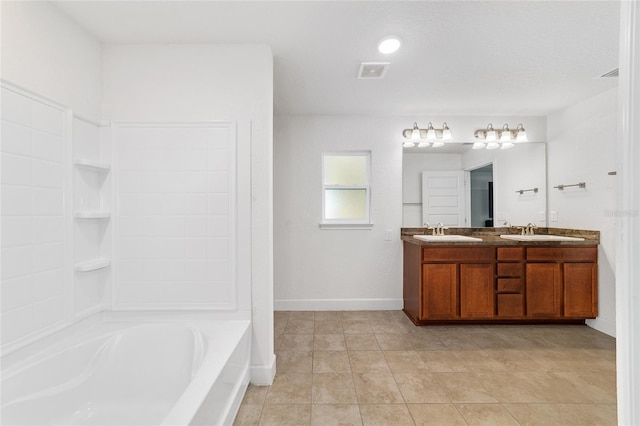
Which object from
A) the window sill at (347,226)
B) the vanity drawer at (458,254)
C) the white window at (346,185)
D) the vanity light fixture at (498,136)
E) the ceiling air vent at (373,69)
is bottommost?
the vanity drawer at (458,254)

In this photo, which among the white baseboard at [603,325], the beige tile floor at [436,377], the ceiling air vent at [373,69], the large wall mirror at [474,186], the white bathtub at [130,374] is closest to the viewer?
the white bathtub at [130,374]

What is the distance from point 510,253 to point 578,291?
785mm

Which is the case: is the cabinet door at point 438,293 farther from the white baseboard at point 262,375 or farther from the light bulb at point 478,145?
the white baseboard at point 262,375

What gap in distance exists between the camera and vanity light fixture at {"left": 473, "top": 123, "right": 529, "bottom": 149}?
3.54m

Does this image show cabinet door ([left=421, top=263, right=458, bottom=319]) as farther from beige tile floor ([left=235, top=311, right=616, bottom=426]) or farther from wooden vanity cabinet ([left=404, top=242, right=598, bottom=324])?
beige tile floor ([left=235, top=311, right=616, bottom=426])

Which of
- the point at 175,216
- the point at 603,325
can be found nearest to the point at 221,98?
the point at 175,216

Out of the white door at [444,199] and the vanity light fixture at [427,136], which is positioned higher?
the vanity light fixture at [427,136]

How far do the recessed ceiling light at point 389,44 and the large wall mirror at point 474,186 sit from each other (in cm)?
164

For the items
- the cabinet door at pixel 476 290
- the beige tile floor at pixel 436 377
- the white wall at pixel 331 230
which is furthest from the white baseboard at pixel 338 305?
the cabinet door at pixel 476 290

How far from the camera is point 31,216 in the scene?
1604mm

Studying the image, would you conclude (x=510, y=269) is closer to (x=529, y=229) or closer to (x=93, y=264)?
(x=529, y=229)

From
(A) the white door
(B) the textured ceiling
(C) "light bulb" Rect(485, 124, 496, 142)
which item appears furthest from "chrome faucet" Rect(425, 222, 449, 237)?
(B) the textured ceiling

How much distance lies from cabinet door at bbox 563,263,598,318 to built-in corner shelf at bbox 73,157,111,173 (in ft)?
13.8

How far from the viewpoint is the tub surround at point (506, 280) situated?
3062 mm
